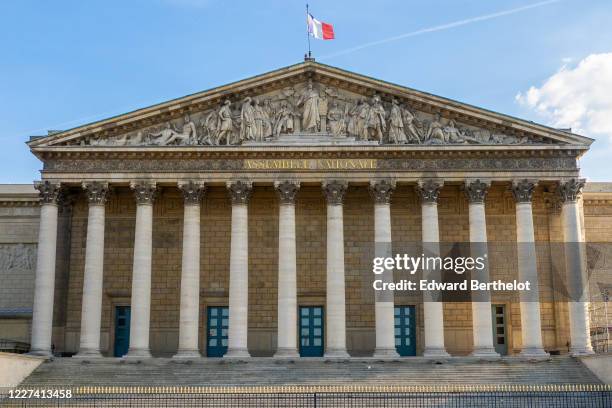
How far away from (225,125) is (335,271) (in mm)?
7386

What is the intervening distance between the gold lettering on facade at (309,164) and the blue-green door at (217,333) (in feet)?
21.2

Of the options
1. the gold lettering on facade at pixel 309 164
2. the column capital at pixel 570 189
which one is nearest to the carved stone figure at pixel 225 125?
the gold lettering on facade at pixel 309 164

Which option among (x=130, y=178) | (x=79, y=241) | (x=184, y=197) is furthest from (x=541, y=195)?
(x=79, y=241)

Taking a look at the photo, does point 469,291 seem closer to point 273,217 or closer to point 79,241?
point 273,217

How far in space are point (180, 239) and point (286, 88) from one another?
7.97 m

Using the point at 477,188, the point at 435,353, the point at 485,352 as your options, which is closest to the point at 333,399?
the point at 435,353

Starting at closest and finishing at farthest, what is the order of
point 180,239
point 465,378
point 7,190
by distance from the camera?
point 465,378 → point 180,239 → point 7,190

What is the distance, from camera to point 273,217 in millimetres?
34500

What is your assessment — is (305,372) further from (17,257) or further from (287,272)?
(17,257)

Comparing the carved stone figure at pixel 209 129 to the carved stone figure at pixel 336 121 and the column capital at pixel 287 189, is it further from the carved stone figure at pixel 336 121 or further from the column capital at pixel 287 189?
the carved stone figure at pixel 336 121

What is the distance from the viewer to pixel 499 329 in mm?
33906

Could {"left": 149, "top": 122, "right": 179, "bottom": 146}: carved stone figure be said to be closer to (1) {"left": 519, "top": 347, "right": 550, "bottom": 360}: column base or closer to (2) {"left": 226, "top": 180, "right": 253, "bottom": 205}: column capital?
(2) {"left": 226, "top": 180, "right": 253, "bottom": 205}: column capital

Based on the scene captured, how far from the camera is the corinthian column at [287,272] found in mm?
30812

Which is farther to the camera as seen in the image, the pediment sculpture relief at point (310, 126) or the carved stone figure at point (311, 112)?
the carved stone figure at point (311, 112)
